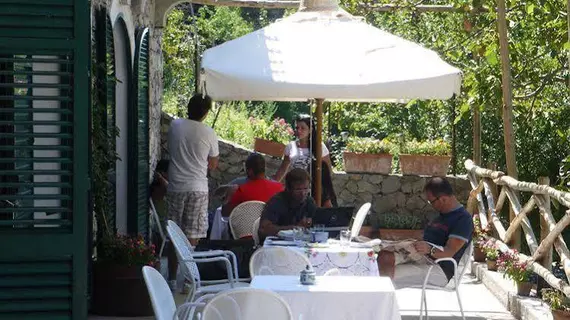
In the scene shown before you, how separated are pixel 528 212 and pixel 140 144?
3.48m

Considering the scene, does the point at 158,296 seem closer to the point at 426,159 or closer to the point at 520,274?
the point at 520,274

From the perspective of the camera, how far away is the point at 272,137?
49.9 ft

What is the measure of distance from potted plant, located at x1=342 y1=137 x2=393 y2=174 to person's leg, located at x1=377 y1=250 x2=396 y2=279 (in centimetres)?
694

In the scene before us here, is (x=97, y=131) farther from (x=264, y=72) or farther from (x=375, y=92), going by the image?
(x=375, y=92)

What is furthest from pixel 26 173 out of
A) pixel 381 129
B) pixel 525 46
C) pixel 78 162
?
pixel 381 129

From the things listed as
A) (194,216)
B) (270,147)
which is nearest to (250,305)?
(194,216)

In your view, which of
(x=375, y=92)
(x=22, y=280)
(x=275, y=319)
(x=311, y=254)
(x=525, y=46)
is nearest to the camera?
(x=275, y=319)

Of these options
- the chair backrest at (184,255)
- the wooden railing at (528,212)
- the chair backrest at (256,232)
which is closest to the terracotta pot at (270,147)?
the wooden railing at (528,212)

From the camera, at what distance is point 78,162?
598 centimetres

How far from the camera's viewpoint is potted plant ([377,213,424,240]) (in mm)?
13453

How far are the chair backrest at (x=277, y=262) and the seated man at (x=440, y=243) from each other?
0.93 meters

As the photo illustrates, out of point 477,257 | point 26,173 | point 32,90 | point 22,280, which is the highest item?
point 32,90

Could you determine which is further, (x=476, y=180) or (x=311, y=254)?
(x=476, y=180)

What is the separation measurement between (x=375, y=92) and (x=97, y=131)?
1.92 meters
